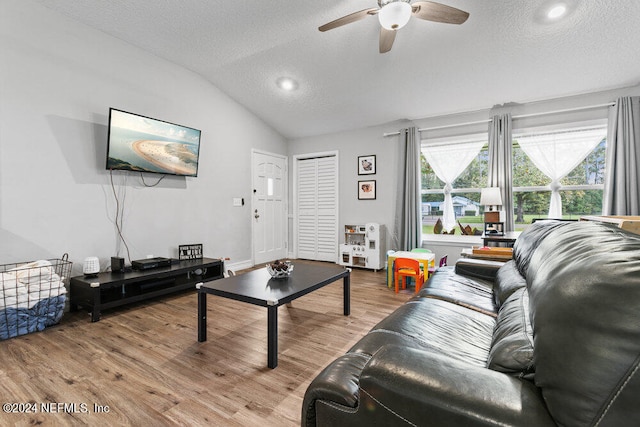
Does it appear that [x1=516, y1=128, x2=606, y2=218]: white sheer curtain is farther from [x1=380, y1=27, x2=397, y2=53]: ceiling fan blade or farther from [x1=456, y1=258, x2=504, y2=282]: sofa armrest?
[x1=380, y1=27, x2=397, y2=53]: ceiling fan blade

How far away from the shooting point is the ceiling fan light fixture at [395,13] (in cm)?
203

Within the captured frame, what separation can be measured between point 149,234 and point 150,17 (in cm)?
231

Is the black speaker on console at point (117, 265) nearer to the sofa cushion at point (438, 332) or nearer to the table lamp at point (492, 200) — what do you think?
the sofa cushion at point (438, 332)

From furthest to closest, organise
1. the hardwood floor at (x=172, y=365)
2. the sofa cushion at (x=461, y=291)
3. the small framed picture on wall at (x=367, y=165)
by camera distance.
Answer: the small framed picture on wall at (x=367, y=165) → the sofa cushion at (x=461, y=291) → the hardwood floor at (x=172, y=365)

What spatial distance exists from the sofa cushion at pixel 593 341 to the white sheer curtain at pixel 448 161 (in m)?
3.89

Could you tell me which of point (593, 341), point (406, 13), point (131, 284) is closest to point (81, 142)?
point (131, 284)

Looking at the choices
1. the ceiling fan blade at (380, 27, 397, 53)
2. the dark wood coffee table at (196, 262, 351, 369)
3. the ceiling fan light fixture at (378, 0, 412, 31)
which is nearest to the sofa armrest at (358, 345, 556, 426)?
the dark wood coffee table at (196, 262, 351, 369)

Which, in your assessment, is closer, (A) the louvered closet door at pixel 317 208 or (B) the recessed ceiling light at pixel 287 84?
(B) the recessed ceiling light at pixel 287 84

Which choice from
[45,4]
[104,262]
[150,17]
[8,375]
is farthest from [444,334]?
[45,4]

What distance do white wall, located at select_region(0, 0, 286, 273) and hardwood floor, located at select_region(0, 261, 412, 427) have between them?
824 mm

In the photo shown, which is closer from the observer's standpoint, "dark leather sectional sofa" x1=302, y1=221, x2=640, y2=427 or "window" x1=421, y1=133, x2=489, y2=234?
"dark leather sectional sofa" x1=302, y1=221, x2=640, y2=427

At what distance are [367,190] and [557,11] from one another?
3085 millimetres

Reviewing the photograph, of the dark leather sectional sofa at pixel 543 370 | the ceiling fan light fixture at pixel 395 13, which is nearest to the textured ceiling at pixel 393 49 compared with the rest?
the ceiling fan light fixture at pixel 395 13

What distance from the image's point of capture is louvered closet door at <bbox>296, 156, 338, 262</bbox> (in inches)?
213
